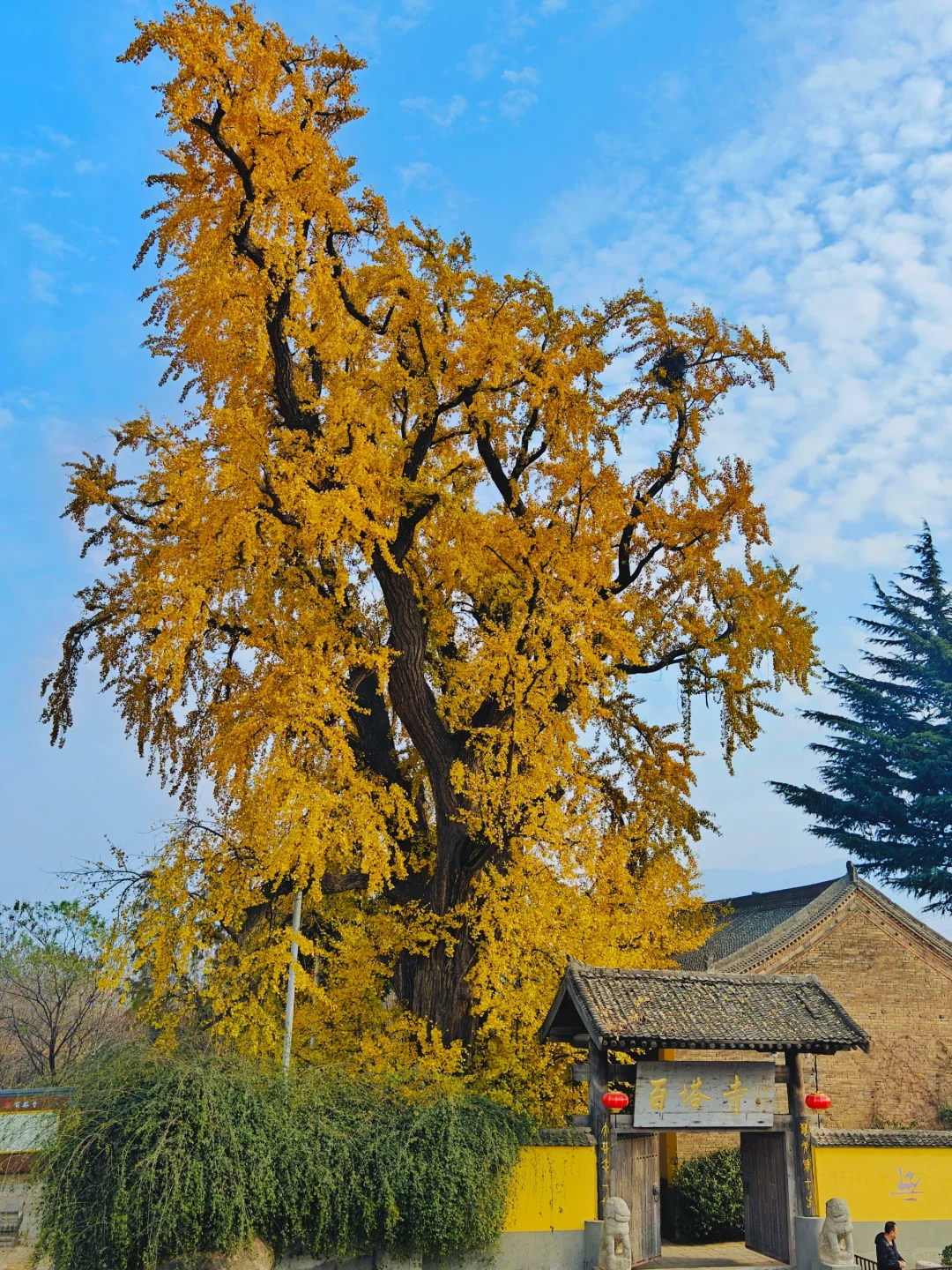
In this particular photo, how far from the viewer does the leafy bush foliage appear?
9.70 m

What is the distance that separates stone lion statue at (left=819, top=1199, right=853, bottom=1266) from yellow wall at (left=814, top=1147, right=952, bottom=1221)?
2.35 feet

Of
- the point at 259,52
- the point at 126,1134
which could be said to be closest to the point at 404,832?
the point at 126,1134

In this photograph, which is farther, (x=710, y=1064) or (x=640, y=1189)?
(x=640, y=1189)

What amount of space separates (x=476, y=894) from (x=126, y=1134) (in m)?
5.53

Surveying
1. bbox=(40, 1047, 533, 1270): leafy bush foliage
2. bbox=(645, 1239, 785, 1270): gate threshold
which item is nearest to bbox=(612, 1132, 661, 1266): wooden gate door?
bbox=(645, 1239, 785, 1270): gate threshold

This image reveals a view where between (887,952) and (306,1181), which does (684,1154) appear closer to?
(887,952)

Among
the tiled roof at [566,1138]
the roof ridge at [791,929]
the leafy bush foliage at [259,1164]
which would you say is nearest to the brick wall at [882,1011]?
the roof ridge at [791,929]

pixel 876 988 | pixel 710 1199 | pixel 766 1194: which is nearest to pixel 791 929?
pixel 876 988

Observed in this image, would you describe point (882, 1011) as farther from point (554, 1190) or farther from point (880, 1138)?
point (554, 1190)

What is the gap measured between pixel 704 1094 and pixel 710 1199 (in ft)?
17.2

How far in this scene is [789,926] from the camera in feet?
62.0

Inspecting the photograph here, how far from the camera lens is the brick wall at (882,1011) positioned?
1794 cm

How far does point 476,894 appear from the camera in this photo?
1405 centimetres

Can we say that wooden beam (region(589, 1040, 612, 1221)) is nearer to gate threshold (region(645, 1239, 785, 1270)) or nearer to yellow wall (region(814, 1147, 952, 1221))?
gate threshold (region(645, 1239, 785, 1270))
